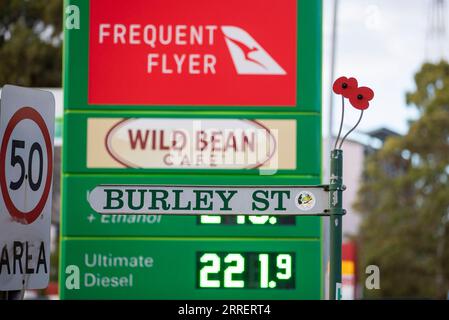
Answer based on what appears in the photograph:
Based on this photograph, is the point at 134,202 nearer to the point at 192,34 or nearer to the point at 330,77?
the point at 192,34

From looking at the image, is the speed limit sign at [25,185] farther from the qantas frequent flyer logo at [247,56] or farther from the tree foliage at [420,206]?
the tree foliage at [420,206]

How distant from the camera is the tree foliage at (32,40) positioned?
108 ft

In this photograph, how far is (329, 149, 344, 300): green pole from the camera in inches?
305

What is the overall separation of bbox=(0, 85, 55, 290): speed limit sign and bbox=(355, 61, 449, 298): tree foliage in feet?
124

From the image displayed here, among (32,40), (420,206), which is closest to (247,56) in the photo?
(32,40)

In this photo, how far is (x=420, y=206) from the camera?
1752 inches

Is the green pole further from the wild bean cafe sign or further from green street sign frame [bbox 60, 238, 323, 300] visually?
the wild bean cafe sign

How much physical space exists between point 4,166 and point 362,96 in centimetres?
276

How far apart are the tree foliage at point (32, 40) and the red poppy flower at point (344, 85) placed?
24.3 meters

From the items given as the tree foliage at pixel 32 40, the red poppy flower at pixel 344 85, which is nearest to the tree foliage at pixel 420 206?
the tree foliage at pixel 32 40

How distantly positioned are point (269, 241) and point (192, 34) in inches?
70.1

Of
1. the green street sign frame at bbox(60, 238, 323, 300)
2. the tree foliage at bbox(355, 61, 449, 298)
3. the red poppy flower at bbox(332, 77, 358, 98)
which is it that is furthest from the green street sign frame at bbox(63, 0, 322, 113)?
the tree foliage at bbox(355, 61, 449, 298)
